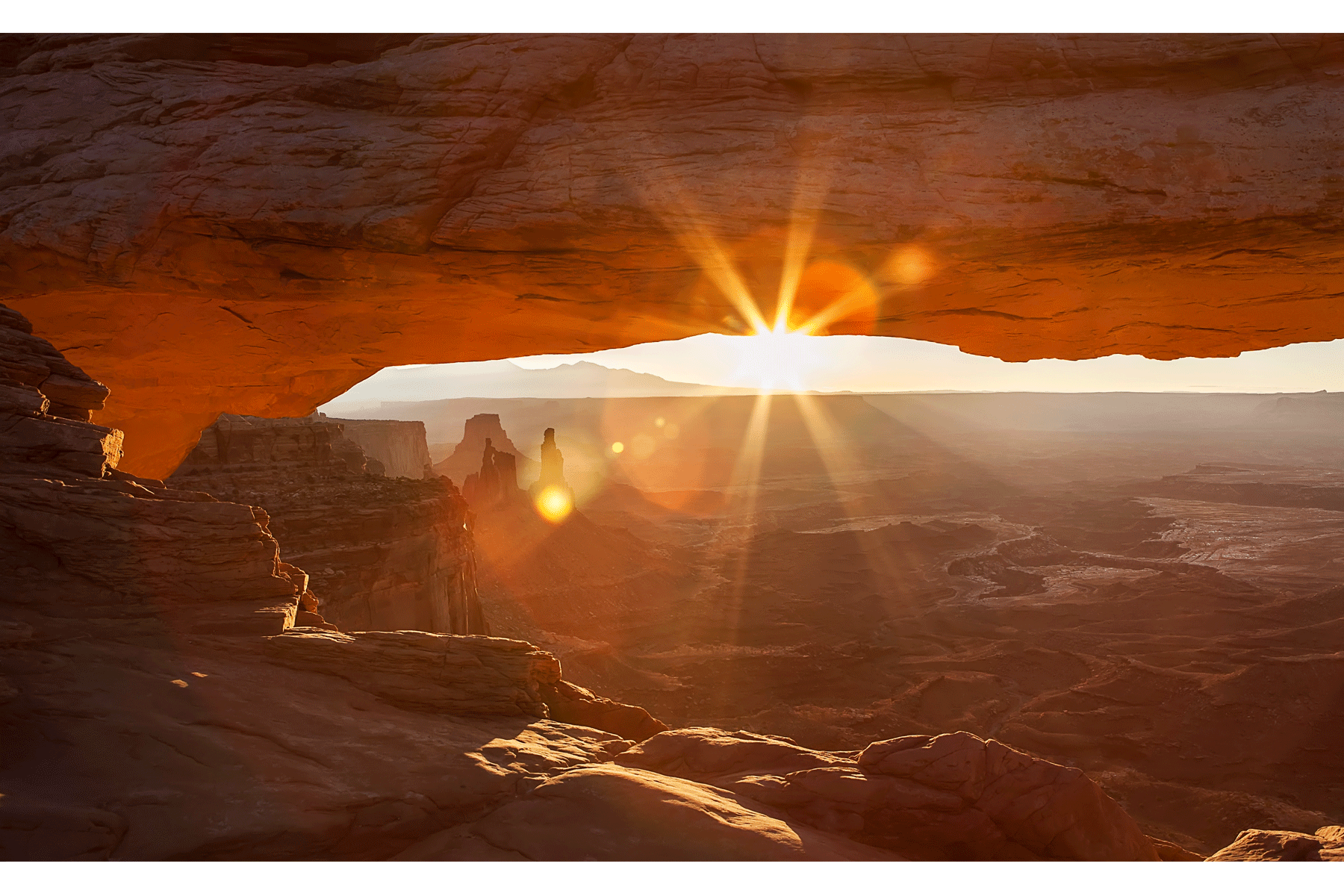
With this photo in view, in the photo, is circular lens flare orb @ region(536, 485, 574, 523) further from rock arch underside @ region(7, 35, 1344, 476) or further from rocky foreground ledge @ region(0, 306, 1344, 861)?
rocky foreground ledge @ region(0, 306, 1344, 861)

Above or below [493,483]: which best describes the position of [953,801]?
below

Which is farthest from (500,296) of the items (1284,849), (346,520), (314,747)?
(346,520)

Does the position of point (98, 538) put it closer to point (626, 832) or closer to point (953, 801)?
point (626, 832)

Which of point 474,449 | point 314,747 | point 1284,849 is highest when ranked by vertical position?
point 474,449

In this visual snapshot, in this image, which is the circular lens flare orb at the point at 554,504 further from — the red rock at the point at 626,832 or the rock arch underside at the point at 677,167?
the red rock at the point at 626,832

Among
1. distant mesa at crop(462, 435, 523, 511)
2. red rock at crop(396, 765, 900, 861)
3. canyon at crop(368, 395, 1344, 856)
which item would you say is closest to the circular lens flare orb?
canyon at crop(368, 395, 1344, 856)

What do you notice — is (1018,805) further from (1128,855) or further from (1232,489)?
(1232,489)
